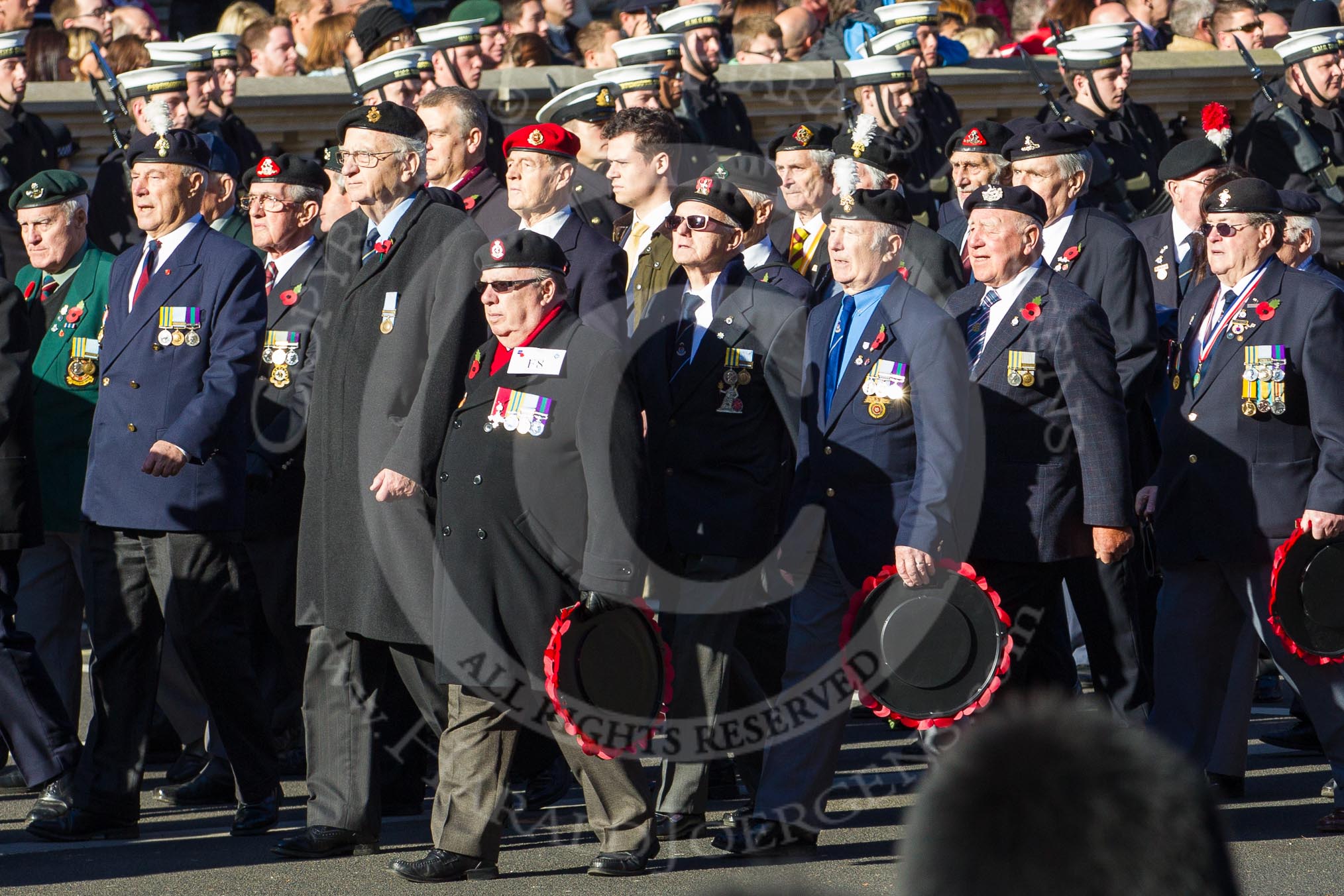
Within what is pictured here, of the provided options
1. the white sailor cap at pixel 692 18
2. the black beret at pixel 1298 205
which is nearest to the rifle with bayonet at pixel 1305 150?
the white sailor cap at pixel 692 18

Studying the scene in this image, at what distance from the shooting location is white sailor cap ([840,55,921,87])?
10797mm

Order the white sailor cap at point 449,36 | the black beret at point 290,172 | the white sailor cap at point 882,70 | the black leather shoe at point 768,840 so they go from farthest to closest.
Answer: the white sailor cap at point 882,70 < the white sailor cap at point 449,36 < the black beret at point 290,172 < the black leather shoe at point 768,840

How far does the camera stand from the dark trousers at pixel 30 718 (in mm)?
6227

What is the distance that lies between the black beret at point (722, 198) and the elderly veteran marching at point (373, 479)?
753mm

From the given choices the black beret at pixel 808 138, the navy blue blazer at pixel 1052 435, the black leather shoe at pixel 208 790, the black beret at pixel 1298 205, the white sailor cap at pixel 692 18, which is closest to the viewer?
the navy blue blazer at pixel 1052 435

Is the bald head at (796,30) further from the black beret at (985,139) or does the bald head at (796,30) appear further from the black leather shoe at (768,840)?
the black leather shoe at (768,840)

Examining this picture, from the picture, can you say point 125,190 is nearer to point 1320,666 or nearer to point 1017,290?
point 1017,290

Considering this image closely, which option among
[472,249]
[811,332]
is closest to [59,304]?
[472,249]

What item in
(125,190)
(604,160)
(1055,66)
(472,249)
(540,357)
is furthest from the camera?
(1055,66)

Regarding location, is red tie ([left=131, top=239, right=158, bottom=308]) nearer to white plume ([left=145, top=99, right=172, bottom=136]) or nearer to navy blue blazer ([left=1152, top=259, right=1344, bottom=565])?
white plume ([left=145, top=99, right=172, bottom=136])

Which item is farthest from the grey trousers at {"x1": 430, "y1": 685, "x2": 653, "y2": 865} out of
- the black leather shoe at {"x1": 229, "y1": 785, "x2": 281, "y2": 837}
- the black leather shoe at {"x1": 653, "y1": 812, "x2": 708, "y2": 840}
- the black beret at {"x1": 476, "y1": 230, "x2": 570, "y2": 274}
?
the black beret at {"x1": 476, "y1": 230, "x2": 570, "y2": 274}

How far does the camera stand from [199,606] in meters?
6.33

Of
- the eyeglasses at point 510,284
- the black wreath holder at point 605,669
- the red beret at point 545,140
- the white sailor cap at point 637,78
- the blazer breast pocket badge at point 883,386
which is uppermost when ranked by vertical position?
the white sailor cap at point 637,78

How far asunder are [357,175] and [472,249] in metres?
0.47
